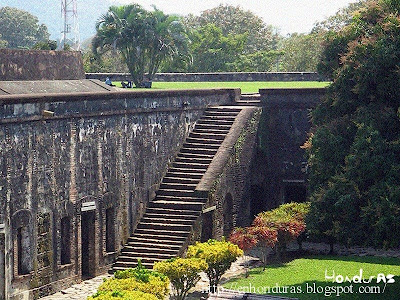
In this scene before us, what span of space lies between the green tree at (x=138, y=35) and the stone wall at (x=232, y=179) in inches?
216

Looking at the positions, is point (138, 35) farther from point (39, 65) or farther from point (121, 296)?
point (121, 296)

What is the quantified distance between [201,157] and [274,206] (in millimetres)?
3502

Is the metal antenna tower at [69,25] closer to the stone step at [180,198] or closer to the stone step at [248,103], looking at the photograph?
the stone step at [248,103]

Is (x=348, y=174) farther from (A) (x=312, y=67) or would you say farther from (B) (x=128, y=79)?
(A) (x=312, y=67)

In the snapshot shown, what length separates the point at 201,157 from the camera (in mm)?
24312

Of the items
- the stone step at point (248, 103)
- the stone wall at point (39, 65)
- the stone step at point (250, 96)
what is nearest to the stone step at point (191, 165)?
the stone wall at point (39, 65)

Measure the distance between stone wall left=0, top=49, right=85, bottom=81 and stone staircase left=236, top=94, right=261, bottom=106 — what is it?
4.77 metres

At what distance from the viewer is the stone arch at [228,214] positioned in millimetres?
24125

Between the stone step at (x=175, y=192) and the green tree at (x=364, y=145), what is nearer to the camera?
the green tree at (x=364, y=145)

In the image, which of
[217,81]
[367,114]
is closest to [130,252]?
[367,114]

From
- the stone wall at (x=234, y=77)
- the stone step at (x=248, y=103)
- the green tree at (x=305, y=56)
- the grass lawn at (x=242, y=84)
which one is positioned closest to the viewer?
the stone step at (x=248, y=103)

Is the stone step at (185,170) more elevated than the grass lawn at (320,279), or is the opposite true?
the stone step at (185,170)

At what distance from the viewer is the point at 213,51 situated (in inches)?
1779

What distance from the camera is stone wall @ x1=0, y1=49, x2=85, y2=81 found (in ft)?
70.4
